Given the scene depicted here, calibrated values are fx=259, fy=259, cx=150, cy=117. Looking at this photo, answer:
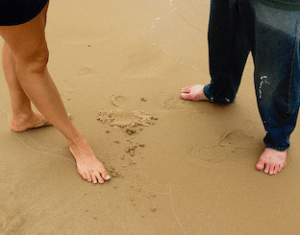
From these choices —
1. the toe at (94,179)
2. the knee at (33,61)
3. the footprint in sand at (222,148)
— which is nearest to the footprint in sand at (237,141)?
the footprint in sand at (222,148)

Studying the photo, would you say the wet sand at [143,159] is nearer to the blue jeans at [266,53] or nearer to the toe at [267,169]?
the toe at [267,169]

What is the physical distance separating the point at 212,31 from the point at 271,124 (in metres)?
0.71

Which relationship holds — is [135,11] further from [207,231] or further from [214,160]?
[207,231]

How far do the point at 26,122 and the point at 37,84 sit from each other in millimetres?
503

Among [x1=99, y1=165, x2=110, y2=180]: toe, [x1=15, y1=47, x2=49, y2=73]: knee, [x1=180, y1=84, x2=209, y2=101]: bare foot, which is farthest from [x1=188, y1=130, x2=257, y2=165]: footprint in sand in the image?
[x1=15, y1=47, x2=49, y2=73]: knee

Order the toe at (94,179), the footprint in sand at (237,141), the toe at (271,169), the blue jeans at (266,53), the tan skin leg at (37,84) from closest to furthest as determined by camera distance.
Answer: the tan skin leg at (37,84), the blue jeans at (266,53), the toe at (94,179), the toe at (271,169), the footprint in sand at (237,141)

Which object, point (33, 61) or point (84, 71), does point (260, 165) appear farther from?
point (84, 71)

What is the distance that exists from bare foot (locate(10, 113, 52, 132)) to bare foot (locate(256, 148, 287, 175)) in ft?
4.70

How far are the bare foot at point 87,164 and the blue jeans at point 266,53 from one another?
39.7 inches

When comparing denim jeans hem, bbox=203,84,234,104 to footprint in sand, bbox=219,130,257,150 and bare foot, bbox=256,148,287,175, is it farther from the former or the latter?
bare foot, bbox=256,148,287,175

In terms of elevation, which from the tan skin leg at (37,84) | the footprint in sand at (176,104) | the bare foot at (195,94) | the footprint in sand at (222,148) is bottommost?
the footprint in sand at (222,148)

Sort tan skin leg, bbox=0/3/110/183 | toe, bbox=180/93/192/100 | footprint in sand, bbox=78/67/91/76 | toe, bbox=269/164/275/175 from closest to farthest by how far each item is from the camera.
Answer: tan skin leg, bbox=0/3/110/183
toe, bbox=269/164/275/175
toe, bbox=180/93/192/100
footprint in sand, bbox=78/67/91/76

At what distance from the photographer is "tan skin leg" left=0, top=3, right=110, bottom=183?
109cm

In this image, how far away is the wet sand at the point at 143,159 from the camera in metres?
1.34
